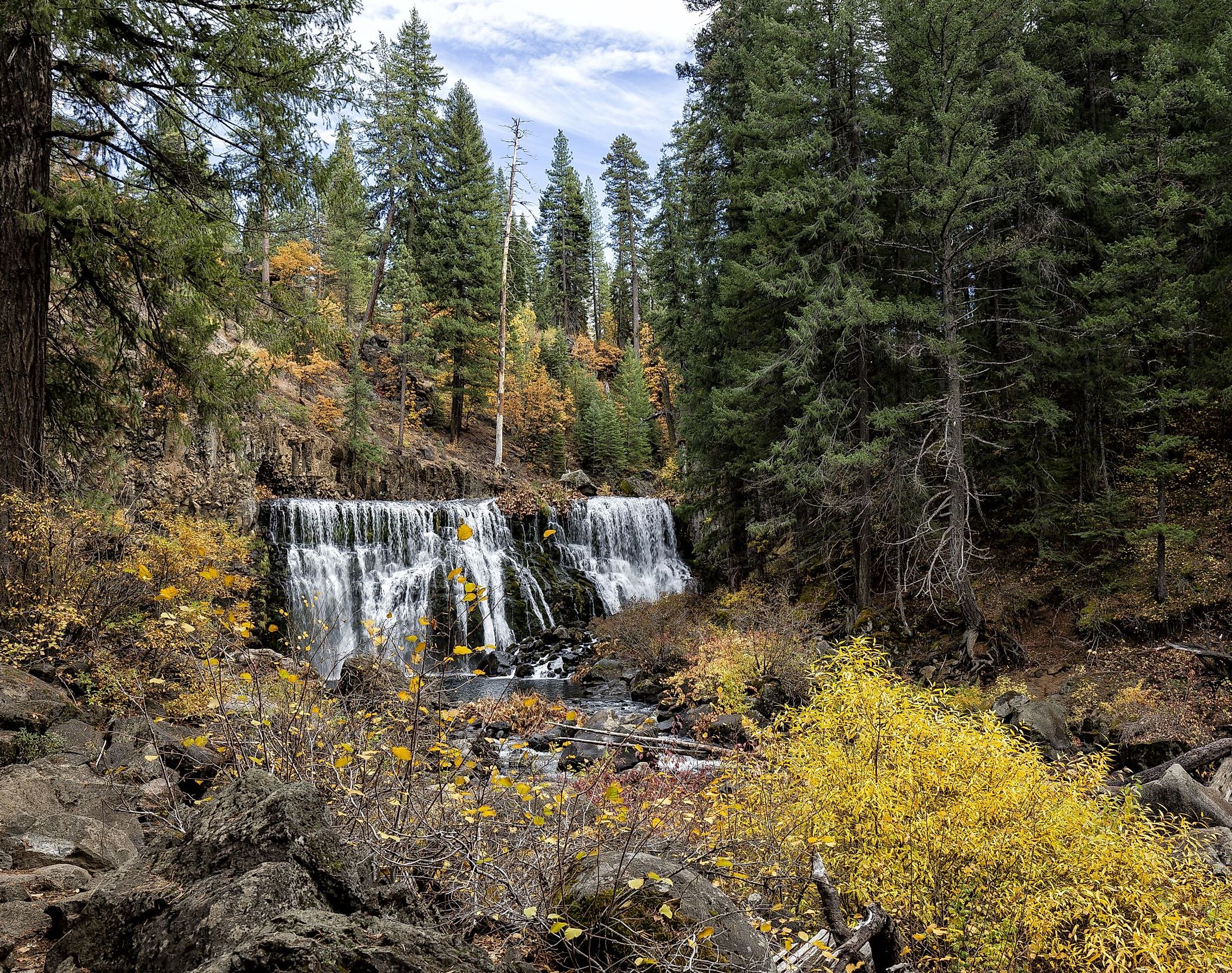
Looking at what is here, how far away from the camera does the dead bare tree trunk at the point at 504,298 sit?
25734mm

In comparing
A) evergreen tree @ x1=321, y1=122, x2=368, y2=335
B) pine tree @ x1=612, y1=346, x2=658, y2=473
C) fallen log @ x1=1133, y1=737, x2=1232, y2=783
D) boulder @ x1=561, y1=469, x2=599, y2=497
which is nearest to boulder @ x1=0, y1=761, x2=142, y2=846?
fallen log @ x1=1133, y1=737, x2=1232, y2=783

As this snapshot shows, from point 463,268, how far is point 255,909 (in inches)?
1103

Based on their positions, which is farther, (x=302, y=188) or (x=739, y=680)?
(x=739, y=680)

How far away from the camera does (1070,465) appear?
46.1 ft

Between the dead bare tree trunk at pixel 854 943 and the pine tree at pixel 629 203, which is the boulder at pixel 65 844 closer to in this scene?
the dead bare tree trunk at pixel 854 943

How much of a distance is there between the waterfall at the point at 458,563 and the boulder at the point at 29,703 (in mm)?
8668

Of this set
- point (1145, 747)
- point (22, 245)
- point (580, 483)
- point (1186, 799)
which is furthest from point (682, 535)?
point (22, 245)

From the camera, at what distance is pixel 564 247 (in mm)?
44281

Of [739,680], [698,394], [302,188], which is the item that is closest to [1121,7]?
[698,394]

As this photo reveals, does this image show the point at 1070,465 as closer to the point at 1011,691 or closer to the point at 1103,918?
the point at 1011,691

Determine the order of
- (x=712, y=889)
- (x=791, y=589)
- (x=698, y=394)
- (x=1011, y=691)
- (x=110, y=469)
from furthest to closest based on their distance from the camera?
(x=698, y=394) → (x=791, y=589) → (x=1011, y=691) → (x=110, y=469) → (x=712, y=889)

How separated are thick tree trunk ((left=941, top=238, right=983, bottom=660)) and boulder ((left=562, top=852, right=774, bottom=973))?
991cm

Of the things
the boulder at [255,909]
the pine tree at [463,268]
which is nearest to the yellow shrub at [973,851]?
the boulder at [255,909]

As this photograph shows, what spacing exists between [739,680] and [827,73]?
42.0 feet
